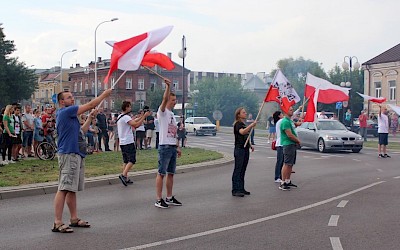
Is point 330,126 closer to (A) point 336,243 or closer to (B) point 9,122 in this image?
(B) point 9,122

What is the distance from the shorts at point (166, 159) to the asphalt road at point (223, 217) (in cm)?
70

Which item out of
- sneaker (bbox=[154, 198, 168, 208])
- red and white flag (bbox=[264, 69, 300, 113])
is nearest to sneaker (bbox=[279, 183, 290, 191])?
red and white flag (bbox=[264, 69, 300, 113])

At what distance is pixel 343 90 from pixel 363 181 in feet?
10.2

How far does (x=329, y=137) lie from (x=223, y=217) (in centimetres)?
1666

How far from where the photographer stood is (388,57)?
60156 mm

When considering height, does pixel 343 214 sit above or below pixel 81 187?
below

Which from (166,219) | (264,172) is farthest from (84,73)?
(166,219)

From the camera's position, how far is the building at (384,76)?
58750mm

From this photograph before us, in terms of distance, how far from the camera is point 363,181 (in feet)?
46.4

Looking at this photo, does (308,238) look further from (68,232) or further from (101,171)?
(101,171)

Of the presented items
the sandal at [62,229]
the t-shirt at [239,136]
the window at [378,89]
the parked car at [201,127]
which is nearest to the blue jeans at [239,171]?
the t-shirt at [239,136]

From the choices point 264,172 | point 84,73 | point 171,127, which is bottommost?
point 264,172

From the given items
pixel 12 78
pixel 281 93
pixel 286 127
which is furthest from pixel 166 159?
pixel 12 78

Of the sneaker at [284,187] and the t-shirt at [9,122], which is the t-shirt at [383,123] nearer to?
the sneaker at [284,187]
